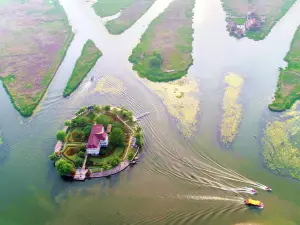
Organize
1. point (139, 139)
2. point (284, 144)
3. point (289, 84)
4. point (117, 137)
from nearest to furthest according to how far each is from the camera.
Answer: point (117, 137) < point (284, 144) < point (139, 139) < point (289, 84)

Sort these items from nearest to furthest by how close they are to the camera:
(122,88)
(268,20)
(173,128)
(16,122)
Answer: (173,128) < (16,122) < (122,88) < (268,20)

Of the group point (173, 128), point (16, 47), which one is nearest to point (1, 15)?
point (16, 47)

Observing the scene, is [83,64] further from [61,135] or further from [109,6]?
[109,6]

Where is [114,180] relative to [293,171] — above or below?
above

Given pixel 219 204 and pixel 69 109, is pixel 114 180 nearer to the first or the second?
pixel 219 204

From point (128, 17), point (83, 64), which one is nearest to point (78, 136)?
point (83, 64)

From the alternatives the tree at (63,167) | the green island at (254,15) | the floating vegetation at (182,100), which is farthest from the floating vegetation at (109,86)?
the green island at (254,15)
